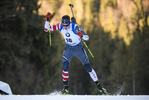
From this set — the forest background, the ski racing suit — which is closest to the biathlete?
the ski racing suit

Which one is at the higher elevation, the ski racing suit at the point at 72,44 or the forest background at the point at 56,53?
the ski racing suit at the point at 72,44

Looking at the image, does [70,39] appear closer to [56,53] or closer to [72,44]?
[72,44]

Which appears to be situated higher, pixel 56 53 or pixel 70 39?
pixel 70 39

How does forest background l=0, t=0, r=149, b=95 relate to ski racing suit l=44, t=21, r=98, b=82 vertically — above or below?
below

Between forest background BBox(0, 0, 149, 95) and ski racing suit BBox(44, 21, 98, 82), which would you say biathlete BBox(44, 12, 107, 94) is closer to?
ski racing suit BBox(44, 21, 98, 82)

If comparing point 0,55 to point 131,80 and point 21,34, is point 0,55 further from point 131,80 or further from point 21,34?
point 131,80

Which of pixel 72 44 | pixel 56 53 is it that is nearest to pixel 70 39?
pixel 72 44

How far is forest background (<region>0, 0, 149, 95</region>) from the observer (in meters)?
13.0

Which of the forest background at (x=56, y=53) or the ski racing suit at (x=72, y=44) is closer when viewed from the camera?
the ski racing suit at (x=72, y=44)

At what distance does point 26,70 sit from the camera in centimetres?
1756

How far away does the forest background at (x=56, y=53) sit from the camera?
13.0 m

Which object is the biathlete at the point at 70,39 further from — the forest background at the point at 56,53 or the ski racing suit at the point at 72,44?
the forest background at the point at 56,53

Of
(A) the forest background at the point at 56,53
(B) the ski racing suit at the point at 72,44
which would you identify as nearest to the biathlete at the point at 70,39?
(B) the ski racing suit at the point at 72,44

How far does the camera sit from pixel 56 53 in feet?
55.1
